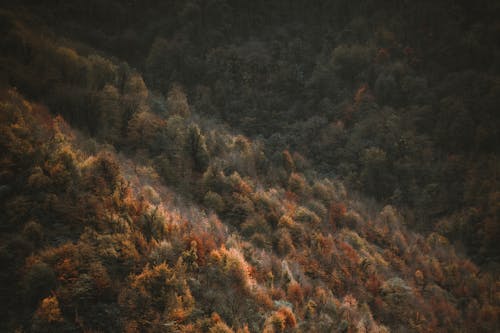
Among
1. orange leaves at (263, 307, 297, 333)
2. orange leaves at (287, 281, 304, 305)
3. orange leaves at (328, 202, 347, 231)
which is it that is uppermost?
orange leaves at (263, 307, 297, 333)

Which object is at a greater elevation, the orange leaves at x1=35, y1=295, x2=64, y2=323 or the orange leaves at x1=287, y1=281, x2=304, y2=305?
the orange leaves at x1=35, y1=295, x2=64, y2=323

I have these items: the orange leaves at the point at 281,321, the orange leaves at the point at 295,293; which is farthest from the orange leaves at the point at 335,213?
the orange leaves at the point at 281,321

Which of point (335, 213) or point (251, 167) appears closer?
point (335, 213)

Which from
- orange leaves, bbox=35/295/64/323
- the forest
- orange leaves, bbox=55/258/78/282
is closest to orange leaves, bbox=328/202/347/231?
the forest

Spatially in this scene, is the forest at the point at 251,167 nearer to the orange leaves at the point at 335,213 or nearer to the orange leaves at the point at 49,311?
the orange leaves at the point at 49,311

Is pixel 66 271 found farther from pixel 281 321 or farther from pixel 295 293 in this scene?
pixel 295 293

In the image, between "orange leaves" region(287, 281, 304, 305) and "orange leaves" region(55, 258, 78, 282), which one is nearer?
"orange leaves" region(55, 258, 78, 282)

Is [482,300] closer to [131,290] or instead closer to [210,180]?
[210,180]

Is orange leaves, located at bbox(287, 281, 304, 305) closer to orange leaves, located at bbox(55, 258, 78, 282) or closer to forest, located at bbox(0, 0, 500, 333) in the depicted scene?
forest, located at bbox(0, 0, 500, 333)

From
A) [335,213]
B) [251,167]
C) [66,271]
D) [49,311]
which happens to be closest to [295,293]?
[66,271]

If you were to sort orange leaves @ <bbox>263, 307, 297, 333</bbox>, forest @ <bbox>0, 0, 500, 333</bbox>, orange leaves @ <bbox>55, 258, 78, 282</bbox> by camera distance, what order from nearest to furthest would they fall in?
orange leaves @ <bbox>55, 258, 78, 282</bbox>, forest @ <bbox>0, 0, 500, 333</bbox>, orange leaves @ <bbox>263, 307, 297, 333</bbox>
